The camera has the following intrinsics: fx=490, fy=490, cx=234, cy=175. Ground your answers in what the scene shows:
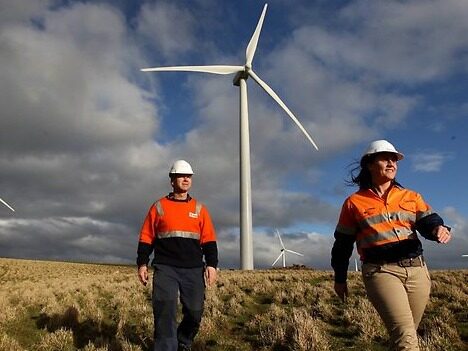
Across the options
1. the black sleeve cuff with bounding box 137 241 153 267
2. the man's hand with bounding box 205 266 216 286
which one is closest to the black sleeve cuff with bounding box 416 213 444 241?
the man's hand with bounding box 205 266 216 286

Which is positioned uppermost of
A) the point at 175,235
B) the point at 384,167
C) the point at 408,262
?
the point at 384,167

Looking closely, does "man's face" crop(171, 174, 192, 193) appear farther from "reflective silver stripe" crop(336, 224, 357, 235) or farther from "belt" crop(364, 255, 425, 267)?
"belt" crop(364, 255, 425, 267)

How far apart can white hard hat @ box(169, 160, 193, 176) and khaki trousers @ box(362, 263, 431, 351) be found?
10.7 feet

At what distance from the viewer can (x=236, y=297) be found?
13086 millimetres

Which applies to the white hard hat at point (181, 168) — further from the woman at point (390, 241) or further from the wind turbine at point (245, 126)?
the wind turbine at point (245, 126)

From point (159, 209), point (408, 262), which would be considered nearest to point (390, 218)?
point (408, 262)

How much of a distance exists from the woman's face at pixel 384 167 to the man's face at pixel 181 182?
3.06 m

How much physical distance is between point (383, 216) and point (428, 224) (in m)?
0.42

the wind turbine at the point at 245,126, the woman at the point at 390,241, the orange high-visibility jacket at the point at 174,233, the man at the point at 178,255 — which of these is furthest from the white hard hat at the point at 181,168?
the wind turbine at the point at 245,126

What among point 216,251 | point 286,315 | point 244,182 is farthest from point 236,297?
point 244,182

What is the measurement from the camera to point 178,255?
698 cm

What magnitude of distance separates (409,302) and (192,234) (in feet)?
11.0

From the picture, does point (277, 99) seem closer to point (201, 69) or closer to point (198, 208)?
point (201, 69)

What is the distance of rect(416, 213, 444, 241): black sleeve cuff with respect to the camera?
4645 millimetres
